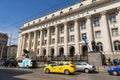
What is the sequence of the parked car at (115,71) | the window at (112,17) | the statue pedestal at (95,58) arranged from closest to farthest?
the parked car at (115,71) → the statue pedestal at (95,58) → the window at (112,17)

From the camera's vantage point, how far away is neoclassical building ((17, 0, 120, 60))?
28.9m

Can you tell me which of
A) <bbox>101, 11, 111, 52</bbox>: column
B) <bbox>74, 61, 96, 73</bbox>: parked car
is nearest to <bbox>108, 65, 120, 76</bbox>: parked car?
<bbox>74, 61, 96, 73</bbox>: parked car

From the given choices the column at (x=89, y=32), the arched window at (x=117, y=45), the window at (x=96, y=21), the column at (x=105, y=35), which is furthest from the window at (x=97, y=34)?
the arched window at (x=117, y=45)

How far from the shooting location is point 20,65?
26.7 m

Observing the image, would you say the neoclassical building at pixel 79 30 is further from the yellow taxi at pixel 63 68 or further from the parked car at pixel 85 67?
the yellow taxi at pixel 63 68

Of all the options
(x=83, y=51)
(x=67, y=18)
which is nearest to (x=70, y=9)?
(x=67, y=18)

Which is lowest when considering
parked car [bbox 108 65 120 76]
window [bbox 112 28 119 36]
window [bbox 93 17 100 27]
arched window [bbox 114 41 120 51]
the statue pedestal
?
parked car [bbox 108 65 120 76]

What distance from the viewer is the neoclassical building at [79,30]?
94.9 feet

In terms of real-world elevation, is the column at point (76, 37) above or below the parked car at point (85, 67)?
above

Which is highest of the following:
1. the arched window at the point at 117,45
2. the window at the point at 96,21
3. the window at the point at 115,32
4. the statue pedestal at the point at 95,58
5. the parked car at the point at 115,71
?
the window at the point at 96,21

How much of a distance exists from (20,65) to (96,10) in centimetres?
2478

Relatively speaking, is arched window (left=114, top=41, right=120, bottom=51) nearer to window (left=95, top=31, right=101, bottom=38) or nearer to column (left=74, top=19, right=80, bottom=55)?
window (left=95, top=31, right=101, bottom=38)

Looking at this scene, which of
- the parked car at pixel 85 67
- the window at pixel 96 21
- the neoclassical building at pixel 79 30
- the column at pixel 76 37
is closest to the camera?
the parked car at pixel 85 67

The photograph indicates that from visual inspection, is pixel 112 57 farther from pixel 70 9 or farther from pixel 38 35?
pixel 38 35
